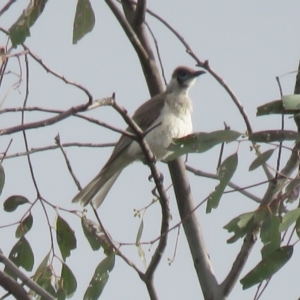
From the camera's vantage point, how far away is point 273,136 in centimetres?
296

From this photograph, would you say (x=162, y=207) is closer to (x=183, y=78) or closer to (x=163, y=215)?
(x=163, y=215)

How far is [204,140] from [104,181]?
2.37 meters

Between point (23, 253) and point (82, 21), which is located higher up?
point (82, 21)

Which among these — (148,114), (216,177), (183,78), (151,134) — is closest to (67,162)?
(216,177)

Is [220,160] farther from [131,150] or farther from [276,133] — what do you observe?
[131,150]

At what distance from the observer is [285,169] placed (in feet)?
→ 11.1

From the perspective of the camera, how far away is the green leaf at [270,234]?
3.03 metres

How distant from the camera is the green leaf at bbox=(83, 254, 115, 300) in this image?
137 inches

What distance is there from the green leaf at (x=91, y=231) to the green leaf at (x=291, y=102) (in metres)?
0.97

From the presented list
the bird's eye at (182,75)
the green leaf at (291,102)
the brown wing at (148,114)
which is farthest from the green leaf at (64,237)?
the bird's eye at (182,75)

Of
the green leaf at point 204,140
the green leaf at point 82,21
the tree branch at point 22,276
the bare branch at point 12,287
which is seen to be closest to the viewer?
the bare branch at point 12,287

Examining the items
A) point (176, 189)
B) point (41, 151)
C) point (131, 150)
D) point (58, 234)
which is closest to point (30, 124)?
point (41, 151)

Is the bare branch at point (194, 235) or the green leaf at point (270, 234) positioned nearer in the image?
the green leaf at point (270, 234)

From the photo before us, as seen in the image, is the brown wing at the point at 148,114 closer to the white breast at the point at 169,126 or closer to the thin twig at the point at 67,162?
the white breast at the point at 169,126
